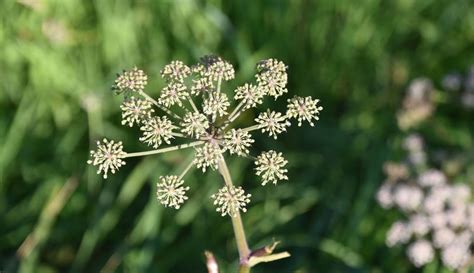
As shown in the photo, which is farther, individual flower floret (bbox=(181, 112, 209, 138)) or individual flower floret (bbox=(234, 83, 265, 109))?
individual flower floret (bbox=(234, 83, 265, 109))

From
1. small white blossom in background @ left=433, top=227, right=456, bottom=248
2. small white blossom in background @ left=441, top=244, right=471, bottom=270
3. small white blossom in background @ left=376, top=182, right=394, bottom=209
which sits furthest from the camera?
small white blossom in background @ left=376, top=182, right=394, bottom=209

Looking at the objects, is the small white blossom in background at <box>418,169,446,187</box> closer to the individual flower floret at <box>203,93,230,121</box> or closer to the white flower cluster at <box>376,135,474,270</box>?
the white flower cluster at <box>376,135,474,270</box>

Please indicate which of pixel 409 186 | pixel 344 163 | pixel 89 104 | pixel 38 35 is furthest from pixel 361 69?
pixel 38 35

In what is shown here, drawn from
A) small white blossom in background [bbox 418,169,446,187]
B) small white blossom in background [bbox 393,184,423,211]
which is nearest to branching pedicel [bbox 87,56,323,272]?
small white blossom in background [bbox 393,184,423,211]

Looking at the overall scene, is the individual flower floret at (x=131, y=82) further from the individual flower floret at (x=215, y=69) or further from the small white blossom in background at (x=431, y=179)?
the small white blossom in background at (x=431, y=179)

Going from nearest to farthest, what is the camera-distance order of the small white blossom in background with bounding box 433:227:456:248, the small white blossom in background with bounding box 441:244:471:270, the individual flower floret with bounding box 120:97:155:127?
1. the individual flower floret with bounding box 120:97:155:127
2. the small white blossom in background with bounding box 441:244:471:270
3. the small white blossom in background with bounding box 433:227:456:248

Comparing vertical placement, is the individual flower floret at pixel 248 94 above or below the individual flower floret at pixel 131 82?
below

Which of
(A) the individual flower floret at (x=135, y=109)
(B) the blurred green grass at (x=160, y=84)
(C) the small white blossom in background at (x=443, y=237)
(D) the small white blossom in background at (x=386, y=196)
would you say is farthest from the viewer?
(B) the blurred green grass at (x=160, y=84)

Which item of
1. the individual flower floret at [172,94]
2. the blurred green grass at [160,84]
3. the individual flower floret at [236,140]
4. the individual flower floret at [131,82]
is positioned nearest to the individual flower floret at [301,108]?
the individual flower floret at [236,140]
